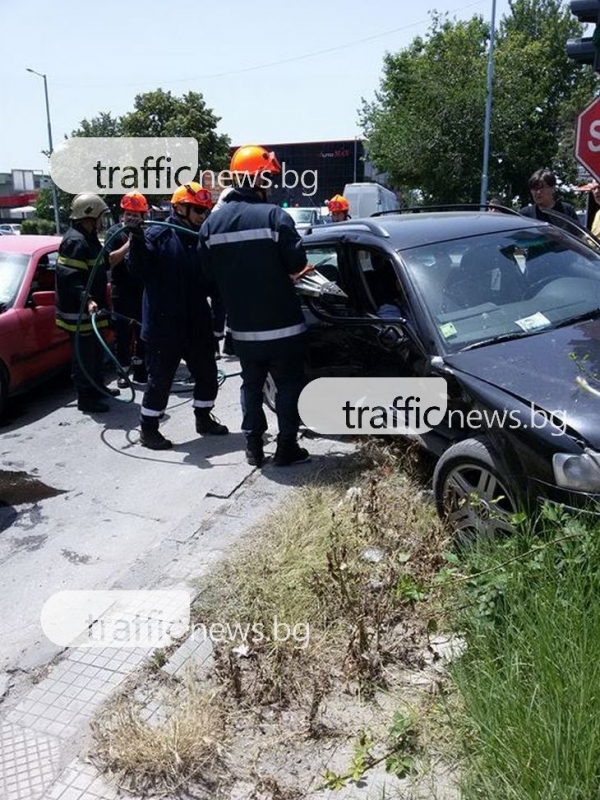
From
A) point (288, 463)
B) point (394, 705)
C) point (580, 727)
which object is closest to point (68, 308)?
point (288, 463)

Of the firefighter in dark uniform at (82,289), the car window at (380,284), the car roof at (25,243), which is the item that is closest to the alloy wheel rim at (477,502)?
the car window at (380,284)

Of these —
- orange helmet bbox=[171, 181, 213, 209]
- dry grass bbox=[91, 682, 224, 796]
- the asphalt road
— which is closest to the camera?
dry grass bbox=[91, 682, 224, 796]

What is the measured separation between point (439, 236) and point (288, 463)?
1.82 meters

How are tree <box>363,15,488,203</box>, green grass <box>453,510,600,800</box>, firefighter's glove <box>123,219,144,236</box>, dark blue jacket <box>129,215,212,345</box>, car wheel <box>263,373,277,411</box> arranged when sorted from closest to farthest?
green grass <box>453,510,600,800</box>
firefighter's glove <box>123,219,144,236</box>
dark blue jacket <box>129,215,212,345</box>
car wheel <box>263,373,277,411</box>
tree <box>363,15,488,203</box>

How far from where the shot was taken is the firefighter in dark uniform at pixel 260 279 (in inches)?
181

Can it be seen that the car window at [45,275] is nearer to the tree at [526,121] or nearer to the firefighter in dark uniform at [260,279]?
the firefighter in dark uniform at [260,279]

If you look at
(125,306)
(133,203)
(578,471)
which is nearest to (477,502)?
(578,471)

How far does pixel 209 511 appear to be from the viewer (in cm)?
446

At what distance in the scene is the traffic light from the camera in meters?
4.80

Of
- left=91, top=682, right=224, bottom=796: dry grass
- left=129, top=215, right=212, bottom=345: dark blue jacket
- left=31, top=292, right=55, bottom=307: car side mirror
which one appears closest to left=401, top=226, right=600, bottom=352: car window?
left=129, top=215, right=212, bottom=345: dark blue jacket

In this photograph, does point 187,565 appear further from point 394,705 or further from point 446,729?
point 446,729

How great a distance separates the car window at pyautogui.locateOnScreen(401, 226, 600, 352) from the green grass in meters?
1.39

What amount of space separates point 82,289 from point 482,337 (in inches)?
164

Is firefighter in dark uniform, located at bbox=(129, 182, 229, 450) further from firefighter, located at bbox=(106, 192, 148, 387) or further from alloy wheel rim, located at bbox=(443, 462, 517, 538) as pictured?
alloy wheel rim, located at bbox=(443, 462, 517, 538)
